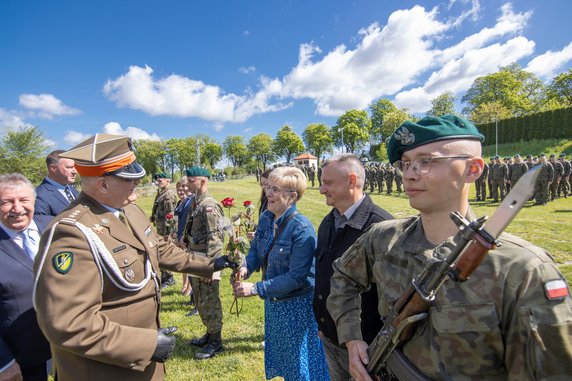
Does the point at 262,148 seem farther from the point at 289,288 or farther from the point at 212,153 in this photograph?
the point at 289,288

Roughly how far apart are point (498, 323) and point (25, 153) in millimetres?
48328

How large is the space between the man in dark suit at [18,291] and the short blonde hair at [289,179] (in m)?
2.35

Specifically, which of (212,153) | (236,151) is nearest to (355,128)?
(236,151)

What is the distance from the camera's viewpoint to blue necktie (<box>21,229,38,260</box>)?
2.78m

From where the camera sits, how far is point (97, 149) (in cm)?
212

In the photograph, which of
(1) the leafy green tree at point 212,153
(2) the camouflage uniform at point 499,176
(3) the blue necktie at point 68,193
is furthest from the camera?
(1) the leafy green tree at point 212,153

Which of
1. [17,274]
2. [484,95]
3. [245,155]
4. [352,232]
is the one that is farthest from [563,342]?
[245,155]

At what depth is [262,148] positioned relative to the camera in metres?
92.1

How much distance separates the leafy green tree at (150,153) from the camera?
89.9 metres

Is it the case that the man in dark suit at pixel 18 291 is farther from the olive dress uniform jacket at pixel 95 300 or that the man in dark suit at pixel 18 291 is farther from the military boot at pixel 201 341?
Answer: the military boot at pixel 201 341

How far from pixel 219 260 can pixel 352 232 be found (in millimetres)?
1400

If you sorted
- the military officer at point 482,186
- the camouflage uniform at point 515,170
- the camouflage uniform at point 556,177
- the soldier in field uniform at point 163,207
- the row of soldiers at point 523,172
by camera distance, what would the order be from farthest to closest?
1. the military officer at point 482,186
2. the camouflage uniform at point 515,170
3. the camouflage uniform at point 556,177
4. the row of soldiers at point 523,172
5. the soldier in field uniform at point 163,207

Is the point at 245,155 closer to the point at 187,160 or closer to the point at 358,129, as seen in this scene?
the point at 187,160

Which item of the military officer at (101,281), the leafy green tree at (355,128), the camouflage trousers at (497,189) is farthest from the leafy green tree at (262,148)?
the military officer at (101,281)
